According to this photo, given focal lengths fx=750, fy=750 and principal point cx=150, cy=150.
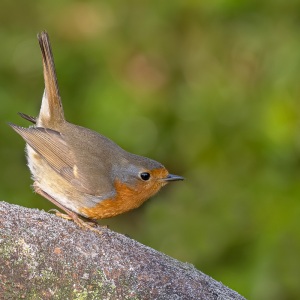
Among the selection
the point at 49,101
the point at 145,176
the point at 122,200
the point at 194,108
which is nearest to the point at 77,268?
the point at 122,200

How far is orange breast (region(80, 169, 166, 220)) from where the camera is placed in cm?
368

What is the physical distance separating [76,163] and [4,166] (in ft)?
7.34

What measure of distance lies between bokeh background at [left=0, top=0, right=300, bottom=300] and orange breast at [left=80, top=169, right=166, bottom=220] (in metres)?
1.14

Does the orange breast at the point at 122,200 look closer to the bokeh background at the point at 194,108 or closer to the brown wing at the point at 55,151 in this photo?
the brown wing at the point at 55,151

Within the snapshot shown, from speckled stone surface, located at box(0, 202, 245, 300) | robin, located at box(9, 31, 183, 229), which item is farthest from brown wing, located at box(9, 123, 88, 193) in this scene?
speckled stone surface, located at box(0, 202, 245, 300)

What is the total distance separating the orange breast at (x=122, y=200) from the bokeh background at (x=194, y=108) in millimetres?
1142

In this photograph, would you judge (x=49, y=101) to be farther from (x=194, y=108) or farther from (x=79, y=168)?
(x=194, y=108)

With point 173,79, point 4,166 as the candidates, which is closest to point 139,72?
point 173,79

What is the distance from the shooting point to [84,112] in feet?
19.7

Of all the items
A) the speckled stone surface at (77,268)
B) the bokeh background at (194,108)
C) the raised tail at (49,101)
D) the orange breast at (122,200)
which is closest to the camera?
the speckled stone surface at (77,268)

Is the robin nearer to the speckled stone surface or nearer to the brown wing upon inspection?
the brown wing

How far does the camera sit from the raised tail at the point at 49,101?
3.94 meters

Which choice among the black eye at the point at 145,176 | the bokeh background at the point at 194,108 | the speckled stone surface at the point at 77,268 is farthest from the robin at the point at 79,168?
the bokeh background at the point at 194,108

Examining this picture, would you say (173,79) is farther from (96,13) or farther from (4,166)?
(4,166)
